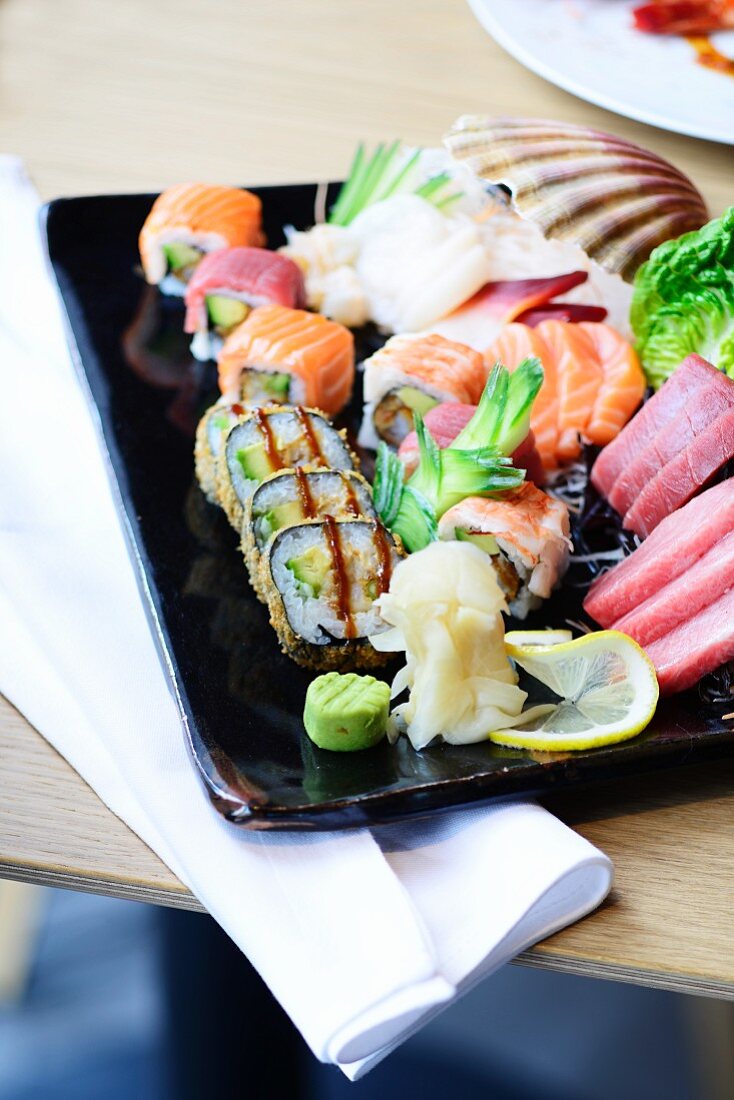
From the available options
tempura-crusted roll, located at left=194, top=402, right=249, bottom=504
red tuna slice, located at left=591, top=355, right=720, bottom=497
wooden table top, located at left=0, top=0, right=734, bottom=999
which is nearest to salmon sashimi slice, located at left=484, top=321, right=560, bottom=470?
red tuna slice, located at left=591, top=355, right=720, bottom=497

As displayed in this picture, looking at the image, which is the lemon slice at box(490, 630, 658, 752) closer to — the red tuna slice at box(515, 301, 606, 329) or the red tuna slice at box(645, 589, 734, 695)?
the red tuna slice at box(645, 589, 734, 695)

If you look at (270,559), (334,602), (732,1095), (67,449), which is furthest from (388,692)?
(732,1095)

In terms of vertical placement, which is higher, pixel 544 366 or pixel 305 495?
pixel 544 366

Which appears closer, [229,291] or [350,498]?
[350,498]

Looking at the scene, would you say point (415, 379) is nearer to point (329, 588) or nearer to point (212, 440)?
point (212, 440)

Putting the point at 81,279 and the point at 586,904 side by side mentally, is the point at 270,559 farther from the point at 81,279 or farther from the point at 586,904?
the point at 81,279

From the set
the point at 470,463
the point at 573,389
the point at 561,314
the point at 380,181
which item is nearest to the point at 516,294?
the point at 561,314
